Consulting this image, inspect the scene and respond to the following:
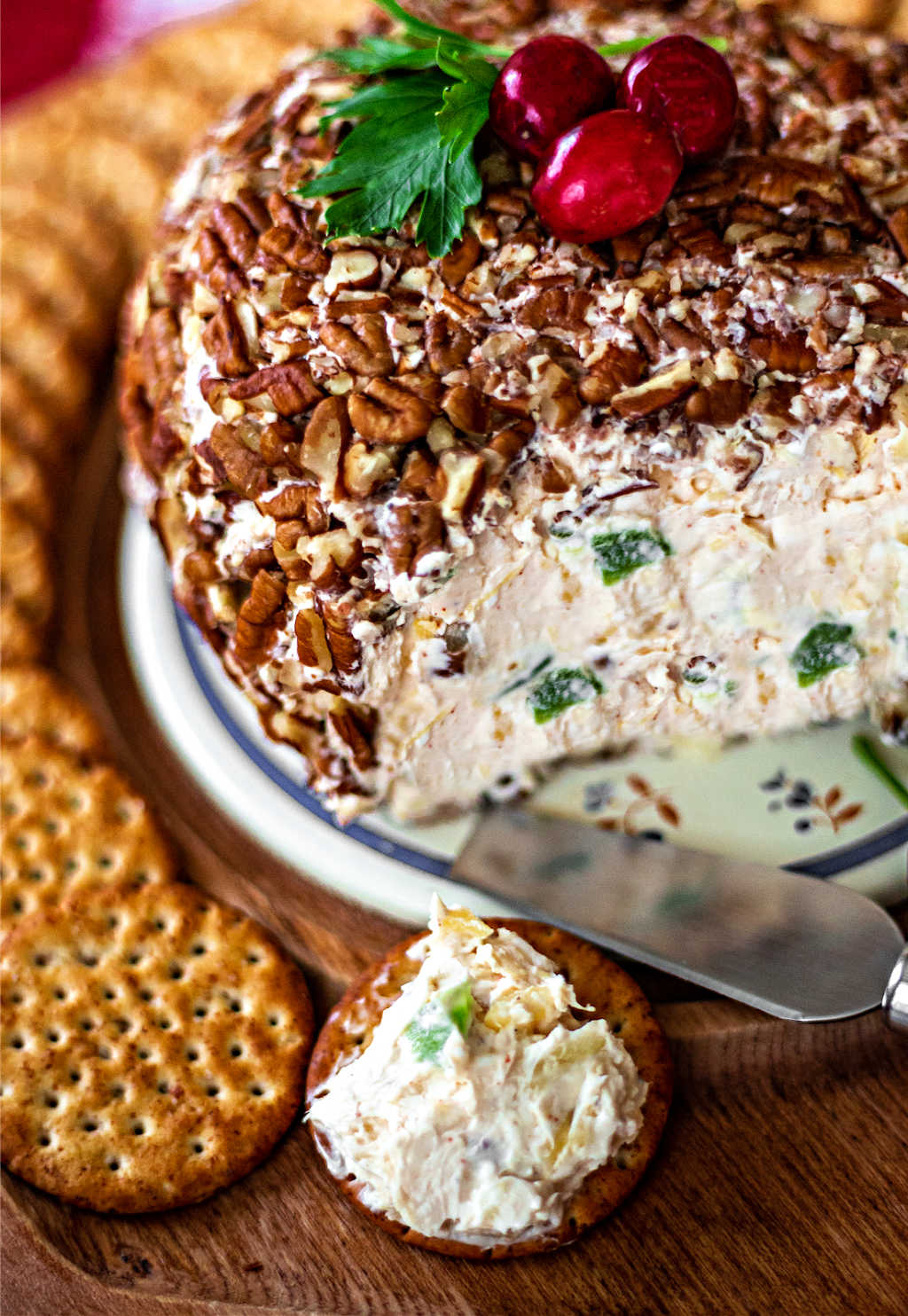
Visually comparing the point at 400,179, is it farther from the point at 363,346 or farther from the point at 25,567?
the point at 25,567

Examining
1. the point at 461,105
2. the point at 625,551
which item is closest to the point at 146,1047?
the point at 625,551

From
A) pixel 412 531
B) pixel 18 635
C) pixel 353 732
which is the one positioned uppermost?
pixel 412 531

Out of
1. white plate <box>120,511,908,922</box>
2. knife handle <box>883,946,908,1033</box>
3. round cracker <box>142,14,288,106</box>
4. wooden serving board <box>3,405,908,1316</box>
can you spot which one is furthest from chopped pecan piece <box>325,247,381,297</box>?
round cracker <box>142,14,288,106</box>

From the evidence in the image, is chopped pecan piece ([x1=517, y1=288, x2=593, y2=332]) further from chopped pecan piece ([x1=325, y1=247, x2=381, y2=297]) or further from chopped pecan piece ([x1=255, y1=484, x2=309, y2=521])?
chopped pecan piece ([x1=255, y1=484, x2=309, y2=521])

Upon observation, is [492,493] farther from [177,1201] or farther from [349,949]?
[177,1201]

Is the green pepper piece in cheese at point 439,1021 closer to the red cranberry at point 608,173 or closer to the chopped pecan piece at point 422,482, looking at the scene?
the chopped pecan piece at point 422,482
